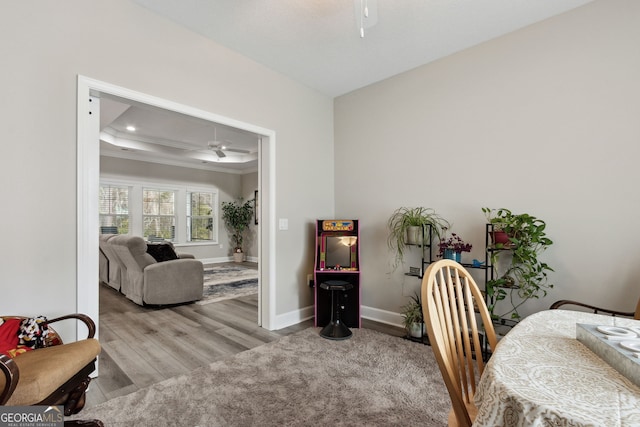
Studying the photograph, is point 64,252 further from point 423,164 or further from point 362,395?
point 423,164

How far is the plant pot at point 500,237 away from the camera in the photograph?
253 centimetres

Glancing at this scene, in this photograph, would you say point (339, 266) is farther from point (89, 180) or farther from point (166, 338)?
point (89, 180)

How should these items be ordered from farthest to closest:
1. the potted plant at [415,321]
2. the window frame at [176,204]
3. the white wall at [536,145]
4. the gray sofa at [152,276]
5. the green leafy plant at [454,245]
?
the window frame at [176,204]
the gray sofa at [152,276]
the potted plant at [415,321]
the green leafy plant at [454,245]
the white wall at [536,145]

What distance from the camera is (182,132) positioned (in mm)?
5980

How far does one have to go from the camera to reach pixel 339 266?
345cm

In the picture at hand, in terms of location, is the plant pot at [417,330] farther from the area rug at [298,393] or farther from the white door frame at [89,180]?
the white door frame at [89,180]

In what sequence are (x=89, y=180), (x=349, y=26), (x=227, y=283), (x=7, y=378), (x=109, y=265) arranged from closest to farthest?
1. (x=7, y=378)
2. (x=89, y=180)
3. (x=349, y=26)
4. (x=109, y=265)
5. (x=227, y=283)

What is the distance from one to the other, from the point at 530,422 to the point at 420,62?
339 cm

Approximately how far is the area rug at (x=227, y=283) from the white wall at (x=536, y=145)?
93.6 inches

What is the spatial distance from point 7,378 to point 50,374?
0.73 ft

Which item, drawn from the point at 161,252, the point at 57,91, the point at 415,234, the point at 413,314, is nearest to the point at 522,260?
the point at 415,234

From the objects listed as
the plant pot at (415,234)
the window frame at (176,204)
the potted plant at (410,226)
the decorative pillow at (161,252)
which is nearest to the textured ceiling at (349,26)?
the potted plant at (410,226)


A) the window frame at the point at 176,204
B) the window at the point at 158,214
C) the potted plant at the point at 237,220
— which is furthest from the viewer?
the potted plant at the point at 237,220

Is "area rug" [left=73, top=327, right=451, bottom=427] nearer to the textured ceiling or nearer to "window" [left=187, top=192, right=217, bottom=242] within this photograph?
the textured ceiling
